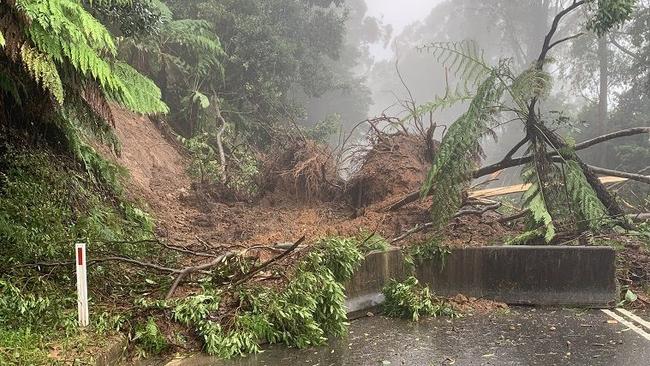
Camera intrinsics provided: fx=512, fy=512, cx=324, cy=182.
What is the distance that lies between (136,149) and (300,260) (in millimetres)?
7877

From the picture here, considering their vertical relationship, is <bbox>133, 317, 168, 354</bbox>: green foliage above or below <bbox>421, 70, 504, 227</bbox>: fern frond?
below

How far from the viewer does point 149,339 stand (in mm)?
4582

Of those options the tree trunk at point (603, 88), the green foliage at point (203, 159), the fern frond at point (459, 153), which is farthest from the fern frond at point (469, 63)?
the tree trunk at point (603, 88)

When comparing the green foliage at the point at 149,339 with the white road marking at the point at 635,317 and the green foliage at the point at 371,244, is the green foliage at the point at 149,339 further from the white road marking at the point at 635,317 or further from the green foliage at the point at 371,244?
the white road marking at the point at 635,317

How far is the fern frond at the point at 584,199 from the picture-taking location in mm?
7715

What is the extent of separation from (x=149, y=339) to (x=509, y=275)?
4.85m

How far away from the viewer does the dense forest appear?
4.78 m

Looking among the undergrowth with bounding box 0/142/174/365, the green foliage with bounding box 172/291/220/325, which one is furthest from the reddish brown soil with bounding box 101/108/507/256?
the green foliage with bounding box 172/291/220/325

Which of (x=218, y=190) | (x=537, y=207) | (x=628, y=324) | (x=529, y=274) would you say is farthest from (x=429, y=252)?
(x=218, y=190)

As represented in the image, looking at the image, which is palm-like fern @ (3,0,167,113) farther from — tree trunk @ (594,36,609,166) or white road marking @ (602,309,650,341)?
tree trunk @ (594,36,609,166)

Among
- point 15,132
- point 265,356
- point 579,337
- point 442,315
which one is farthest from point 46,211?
point 579,337

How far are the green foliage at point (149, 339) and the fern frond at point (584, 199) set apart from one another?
627cm

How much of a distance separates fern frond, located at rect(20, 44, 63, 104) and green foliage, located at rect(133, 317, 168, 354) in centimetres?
226

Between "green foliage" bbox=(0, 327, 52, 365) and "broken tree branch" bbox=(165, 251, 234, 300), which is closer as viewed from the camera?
"green foliage" bbox=(0, 327, 52, 365)
